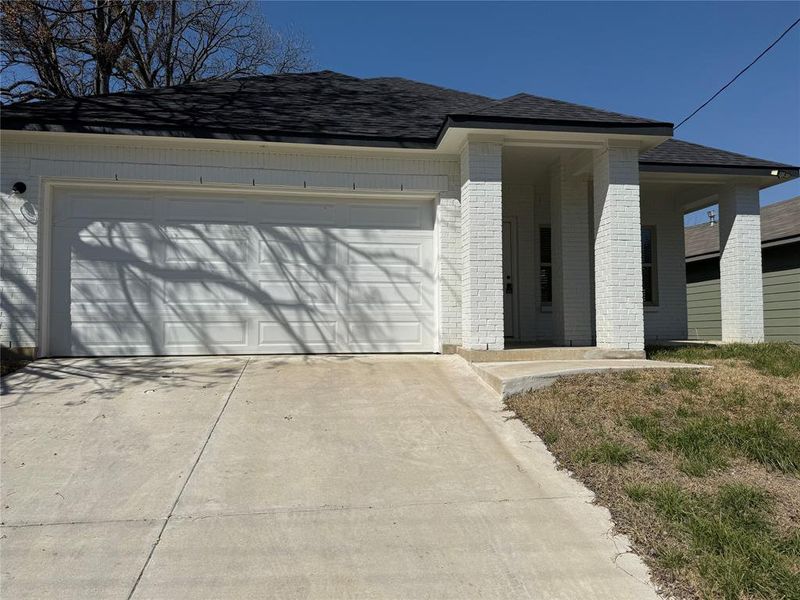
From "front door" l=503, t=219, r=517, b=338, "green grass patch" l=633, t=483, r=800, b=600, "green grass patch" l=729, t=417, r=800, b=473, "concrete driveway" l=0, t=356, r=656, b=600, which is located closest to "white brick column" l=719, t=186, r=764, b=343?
"front door" l=503, t=219, r=517, b=338

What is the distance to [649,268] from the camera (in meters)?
11.6

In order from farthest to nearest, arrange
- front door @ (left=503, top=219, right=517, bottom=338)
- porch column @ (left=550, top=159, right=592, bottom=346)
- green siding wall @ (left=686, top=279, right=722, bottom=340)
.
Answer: green siding wall @ (left=686, top=279, right=722, bottom=340)
front door @ (left=503, top=219, right=517, bottom=338)
porch column @ (left=550, top=159, right=592, bottom=346)

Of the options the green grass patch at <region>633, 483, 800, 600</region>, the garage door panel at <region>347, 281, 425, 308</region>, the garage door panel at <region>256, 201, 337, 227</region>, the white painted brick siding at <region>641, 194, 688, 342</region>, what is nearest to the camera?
the green grass patch at <region>633, 483, 800, 600</region>

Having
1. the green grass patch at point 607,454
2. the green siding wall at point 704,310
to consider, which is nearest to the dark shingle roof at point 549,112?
the green grass patch at point 607,454

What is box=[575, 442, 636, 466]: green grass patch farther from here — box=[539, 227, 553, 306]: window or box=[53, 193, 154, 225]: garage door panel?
box=[53, 193, 154, 225]: garage door panel

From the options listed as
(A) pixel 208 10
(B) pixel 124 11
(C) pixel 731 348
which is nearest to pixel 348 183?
(C) pixel 731 348

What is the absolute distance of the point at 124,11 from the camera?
1844cm

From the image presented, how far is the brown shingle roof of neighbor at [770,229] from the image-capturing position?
12721 millimetres

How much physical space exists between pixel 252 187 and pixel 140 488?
Answer: 5149 mm

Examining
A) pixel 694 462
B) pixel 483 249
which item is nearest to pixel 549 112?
pixel 483 249

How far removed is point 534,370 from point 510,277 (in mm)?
4015

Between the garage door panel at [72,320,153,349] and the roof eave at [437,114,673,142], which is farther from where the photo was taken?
the garage door panel at [72,320,153,349]

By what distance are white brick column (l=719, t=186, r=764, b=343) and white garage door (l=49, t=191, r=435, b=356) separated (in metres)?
5.63

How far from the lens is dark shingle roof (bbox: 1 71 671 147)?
25.8ft
